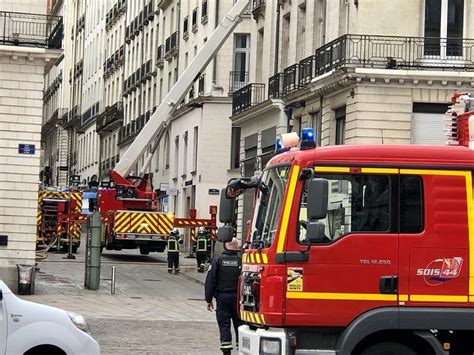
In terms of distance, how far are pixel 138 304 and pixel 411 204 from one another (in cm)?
1529

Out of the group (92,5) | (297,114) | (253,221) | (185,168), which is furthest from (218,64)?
(92,5)

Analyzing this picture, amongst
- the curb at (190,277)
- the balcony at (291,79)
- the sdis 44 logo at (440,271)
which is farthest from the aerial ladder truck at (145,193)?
the sdis 44 logo at (440,271)

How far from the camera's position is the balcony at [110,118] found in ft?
250

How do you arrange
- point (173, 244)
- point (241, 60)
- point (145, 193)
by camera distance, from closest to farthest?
point (173, 244), point (145, 193), point (241, 60)

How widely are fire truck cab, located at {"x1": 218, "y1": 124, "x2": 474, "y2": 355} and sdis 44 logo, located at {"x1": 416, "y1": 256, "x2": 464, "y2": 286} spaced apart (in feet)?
0.04

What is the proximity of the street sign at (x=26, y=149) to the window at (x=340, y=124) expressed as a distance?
28.7 feet

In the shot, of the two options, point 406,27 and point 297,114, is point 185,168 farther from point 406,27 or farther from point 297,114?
point 406,27

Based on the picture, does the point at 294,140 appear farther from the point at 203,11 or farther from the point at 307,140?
the point at 203,11

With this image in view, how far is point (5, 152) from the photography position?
92.0ft

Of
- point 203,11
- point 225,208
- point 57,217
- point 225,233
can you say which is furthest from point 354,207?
point 203,11

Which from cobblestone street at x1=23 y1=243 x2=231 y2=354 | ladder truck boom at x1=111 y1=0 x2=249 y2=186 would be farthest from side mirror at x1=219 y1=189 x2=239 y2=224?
ladder truck boom at x1=111 y1=0 x2=249 y2=186

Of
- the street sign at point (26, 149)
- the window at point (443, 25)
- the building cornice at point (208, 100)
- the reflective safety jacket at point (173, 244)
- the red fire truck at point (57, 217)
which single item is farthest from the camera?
the building cornice at point (208, 100)

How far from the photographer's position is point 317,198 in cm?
1186

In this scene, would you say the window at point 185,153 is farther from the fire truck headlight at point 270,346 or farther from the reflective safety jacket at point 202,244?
the fire truck headlight at point 270,346
